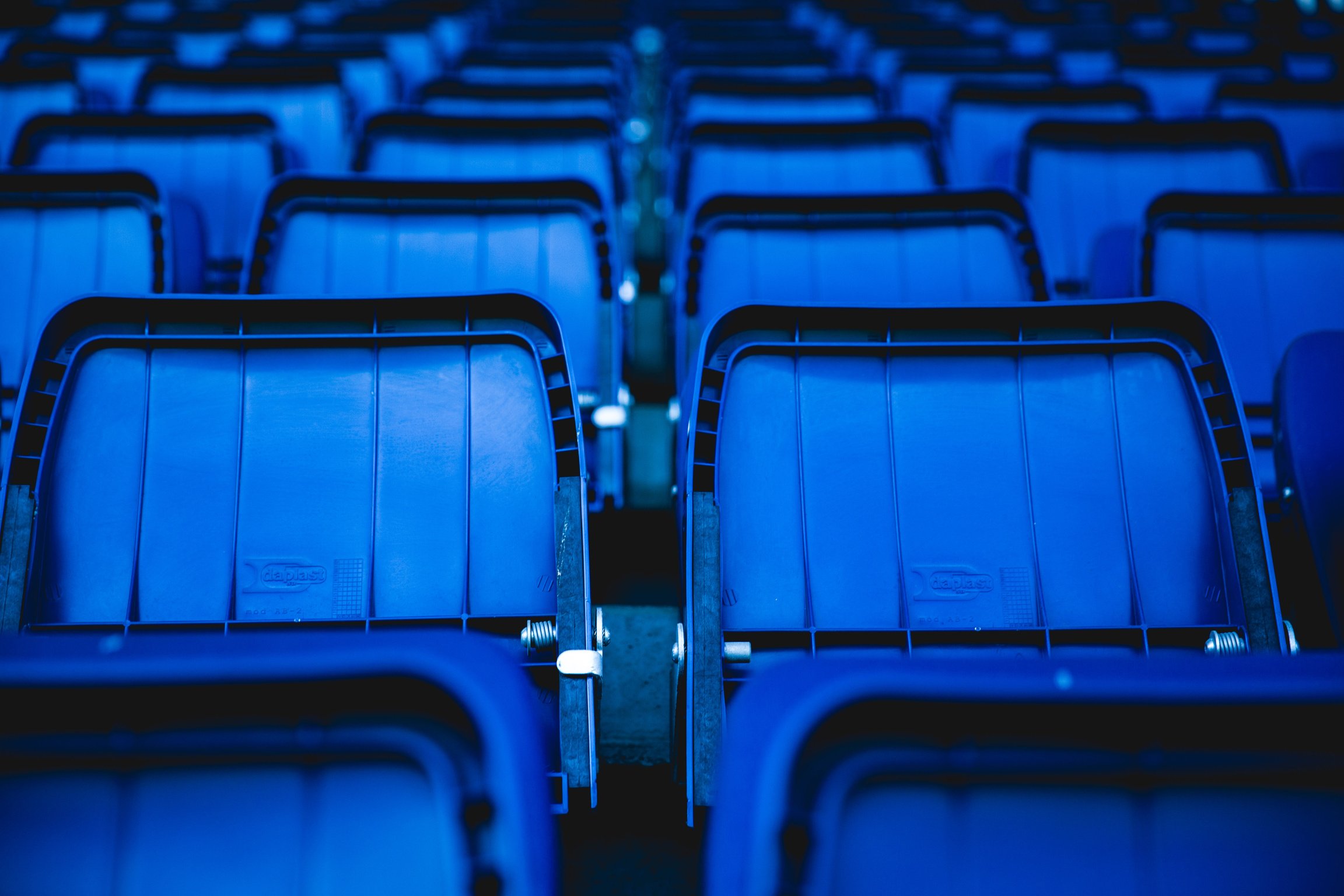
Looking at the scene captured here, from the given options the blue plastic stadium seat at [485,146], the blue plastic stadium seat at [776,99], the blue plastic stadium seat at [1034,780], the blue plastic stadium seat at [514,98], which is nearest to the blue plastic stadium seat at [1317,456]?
the blue plastic stadium seat at [1034,780]

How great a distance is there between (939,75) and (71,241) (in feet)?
5.75

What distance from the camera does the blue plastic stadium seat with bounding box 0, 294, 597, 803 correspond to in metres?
0.65

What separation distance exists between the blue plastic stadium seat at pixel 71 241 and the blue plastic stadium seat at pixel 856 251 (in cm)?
65

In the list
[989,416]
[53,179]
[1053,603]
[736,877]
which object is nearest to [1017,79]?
[989,416]

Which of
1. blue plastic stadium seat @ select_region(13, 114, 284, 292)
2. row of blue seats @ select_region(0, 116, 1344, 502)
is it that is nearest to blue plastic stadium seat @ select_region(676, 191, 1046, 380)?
row of blue seats @ select_region(0, 116, 1344, 502)

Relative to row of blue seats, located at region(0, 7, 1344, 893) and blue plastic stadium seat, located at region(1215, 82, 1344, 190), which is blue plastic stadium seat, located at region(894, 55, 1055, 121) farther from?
row of blue seats, located at region(0, 7, 1344, 893)

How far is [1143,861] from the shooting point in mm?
365

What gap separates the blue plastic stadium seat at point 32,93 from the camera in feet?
5.14

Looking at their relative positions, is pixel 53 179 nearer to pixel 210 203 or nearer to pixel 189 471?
pixel 210 203

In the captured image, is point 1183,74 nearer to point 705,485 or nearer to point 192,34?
point 705,485

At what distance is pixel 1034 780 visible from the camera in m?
0.36

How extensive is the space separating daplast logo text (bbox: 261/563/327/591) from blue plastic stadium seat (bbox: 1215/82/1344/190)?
1843 mm

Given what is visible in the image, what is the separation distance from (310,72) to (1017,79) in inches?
58.1

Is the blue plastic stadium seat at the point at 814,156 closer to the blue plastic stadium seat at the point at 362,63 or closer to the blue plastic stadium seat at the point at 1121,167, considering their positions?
the blue plastic stadium seat at the point at 1121,167
